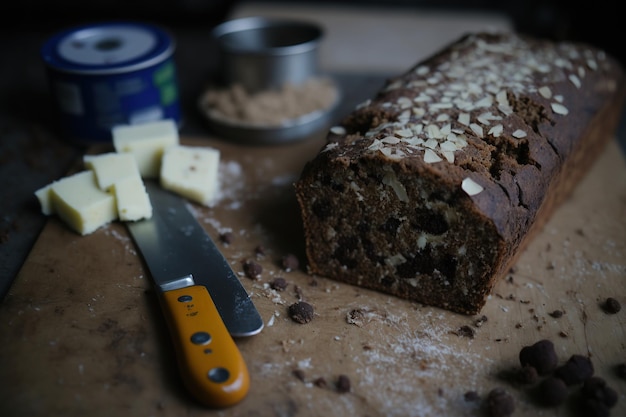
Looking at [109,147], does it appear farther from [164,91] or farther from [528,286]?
[528,286]

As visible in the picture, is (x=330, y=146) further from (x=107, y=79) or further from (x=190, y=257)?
(x=107, y=79)

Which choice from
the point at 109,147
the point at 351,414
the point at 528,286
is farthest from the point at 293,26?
the point at 351,414

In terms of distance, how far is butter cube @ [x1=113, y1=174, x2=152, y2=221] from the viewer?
2.55 meters

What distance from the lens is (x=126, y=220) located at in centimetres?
259

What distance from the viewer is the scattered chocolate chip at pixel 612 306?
2225 millimetres

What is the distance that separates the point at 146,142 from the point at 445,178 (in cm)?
142

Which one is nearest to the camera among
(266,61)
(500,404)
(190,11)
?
(500,404)

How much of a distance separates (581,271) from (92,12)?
3.66m

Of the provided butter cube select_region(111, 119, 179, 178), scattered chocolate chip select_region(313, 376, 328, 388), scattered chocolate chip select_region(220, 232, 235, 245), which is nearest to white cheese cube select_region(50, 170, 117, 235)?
butter cube select_region(111, 119, 179, 178)

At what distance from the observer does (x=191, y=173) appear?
2752 mm

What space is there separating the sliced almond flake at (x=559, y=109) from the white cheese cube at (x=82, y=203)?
1827 mm

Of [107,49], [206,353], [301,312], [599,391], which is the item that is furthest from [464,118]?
[107,49]

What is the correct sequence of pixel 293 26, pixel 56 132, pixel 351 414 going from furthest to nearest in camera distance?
pixel 293 26 < pixel 56 132 < pixel 351 414

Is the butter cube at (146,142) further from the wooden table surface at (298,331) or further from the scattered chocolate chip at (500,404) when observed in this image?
the scattered chocolate chip at (500,404)
